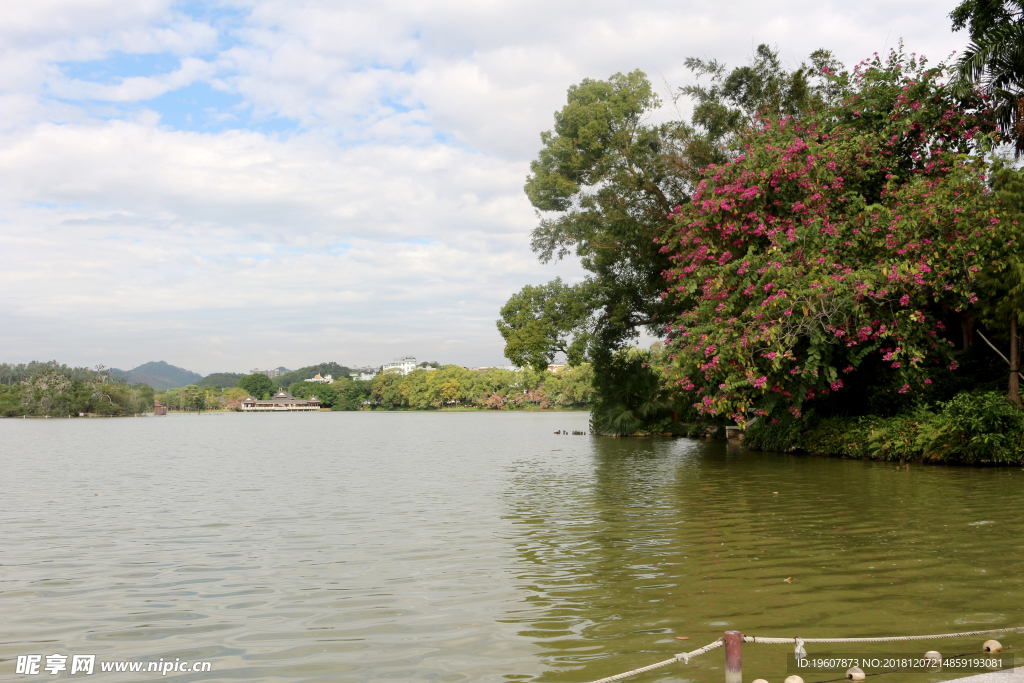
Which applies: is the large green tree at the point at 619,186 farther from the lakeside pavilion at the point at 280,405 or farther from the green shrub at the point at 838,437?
the lakeside pavilion at the point at 280,405

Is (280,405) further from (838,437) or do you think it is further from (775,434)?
(838,437)

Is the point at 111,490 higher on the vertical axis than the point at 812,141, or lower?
lower

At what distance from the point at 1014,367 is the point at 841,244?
5167 millimetres

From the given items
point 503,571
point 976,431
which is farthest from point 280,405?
point 503,571

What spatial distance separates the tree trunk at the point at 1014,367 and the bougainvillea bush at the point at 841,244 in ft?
4.25

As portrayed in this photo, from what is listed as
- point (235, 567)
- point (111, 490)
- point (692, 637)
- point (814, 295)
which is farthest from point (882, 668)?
point (111, 490)

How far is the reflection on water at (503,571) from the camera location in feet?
17.4

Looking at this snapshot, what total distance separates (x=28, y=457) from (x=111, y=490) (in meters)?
14.2

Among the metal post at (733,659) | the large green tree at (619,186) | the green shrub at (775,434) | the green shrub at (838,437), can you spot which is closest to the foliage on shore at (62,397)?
the large green tree at (619,186)

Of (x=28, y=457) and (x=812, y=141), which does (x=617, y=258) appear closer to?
(x=812, y=141)

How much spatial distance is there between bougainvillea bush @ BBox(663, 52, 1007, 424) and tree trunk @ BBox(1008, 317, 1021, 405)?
130 cm

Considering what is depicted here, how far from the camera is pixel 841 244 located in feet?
58.9

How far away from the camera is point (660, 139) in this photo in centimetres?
2670

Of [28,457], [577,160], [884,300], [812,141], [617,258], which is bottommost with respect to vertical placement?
[28,457]
